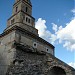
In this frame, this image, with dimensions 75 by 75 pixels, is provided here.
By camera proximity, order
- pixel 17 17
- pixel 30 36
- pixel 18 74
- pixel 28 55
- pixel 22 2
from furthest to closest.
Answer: pixel 22 2
pixel 17 17
pixel 30 36
pixel 28 55
pixel 18 74

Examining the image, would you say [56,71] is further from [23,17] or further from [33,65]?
[23,17]

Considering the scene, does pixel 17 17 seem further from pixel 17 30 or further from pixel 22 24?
pixel 17 30

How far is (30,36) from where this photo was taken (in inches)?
864

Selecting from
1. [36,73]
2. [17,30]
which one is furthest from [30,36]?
[36,73]

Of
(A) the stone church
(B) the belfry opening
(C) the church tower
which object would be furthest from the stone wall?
(C) the church tower

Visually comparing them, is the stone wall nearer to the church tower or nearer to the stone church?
the stone church

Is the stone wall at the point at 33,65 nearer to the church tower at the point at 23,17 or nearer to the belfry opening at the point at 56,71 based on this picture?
the belfry opening at the point at 56,71

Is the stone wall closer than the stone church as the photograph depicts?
Yes

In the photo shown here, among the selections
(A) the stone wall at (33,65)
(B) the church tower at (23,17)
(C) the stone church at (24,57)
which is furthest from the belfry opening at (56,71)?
(B) the church tower at (23,17)

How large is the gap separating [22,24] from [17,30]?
9.71 feet

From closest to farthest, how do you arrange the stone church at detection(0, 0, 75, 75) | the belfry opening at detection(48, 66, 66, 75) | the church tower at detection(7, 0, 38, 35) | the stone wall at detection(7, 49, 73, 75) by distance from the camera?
the stone wall at detection(7, 49, 73, 75)
the stone church at detection(0, 0, 75, 75)
the belfry opening at detection(48, 66, 66, 75)
the church tower at detection(7, 0, 38, 35)

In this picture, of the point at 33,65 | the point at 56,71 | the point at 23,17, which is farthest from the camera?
the point at 23,17

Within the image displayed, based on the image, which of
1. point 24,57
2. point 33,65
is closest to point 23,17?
point 24,57

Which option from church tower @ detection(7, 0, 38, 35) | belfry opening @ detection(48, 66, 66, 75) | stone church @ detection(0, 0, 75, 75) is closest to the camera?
stone church @ detection(0, 0, 75, 75)
